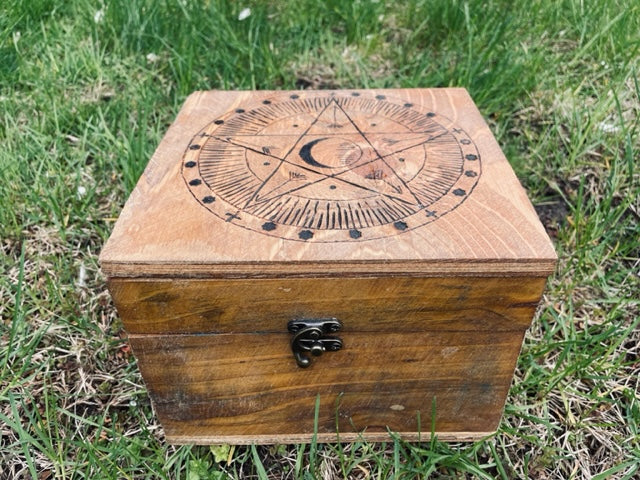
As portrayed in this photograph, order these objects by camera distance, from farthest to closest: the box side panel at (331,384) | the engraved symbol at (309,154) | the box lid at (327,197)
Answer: the engraved symbol at (309,154) < the box side panel at (331,384) < the box lid at (327,197)

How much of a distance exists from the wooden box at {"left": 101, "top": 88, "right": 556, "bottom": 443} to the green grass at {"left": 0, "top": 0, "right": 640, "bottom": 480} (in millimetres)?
120

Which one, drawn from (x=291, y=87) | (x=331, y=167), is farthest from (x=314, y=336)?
(x=291, y=87)

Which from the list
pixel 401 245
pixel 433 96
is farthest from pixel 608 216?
pixel 401 245

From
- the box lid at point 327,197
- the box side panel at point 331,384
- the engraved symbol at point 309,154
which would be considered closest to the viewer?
the box lid at point 327,197

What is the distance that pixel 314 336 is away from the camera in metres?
1.10

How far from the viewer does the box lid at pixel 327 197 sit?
3.37ft

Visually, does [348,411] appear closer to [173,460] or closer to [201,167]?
[173,460]

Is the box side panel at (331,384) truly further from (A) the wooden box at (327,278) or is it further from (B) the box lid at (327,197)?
(B) the box lid at (327,197)

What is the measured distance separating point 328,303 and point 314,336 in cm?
8

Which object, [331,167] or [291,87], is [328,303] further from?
[291,87]

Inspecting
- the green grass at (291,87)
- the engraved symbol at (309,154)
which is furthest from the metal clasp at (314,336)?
the engraved symbol at (309,154)

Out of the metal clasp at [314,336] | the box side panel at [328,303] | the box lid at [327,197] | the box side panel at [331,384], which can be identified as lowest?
the box side panel at [331,384]

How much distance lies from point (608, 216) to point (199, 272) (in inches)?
49.3

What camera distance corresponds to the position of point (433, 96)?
1.58m
